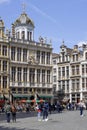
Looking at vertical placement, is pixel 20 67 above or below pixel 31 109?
above

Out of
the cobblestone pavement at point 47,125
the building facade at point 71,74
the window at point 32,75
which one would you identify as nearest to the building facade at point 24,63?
the window at point 32,75

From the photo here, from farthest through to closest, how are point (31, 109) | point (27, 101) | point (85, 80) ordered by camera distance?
point (85, 80) < point (27, 101) < point (31, 109)

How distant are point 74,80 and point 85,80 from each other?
2.76m

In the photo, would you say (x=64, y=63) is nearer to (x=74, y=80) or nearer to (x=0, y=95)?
(x=74, y=80)

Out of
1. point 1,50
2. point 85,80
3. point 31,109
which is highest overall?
point 1,50

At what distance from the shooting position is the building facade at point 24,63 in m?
55.2

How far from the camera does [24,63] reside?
2276 inches

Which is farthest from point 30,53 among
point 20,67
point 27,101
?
point 27,101

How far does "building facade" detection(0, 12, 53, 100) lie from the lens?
55188mm

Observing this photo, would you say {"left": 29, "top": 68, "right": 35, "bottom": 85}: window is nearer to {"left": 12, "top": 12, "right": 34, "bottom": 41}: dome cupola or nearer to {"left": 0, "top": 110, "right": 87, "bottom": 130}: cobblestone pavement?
{"left": 12, "top": 12, "right": 34, "bottom": 41}: dome cupola

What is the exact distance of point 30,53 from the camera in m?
59.2

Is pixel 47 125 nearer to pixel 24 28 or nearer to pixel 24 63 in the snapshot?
pixel 24 63

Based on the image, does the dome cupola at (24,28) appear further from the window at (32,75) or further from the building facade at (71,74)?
the building facade at (71,74)

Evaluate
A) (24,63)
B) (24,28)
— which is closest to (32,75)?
(24,63)
